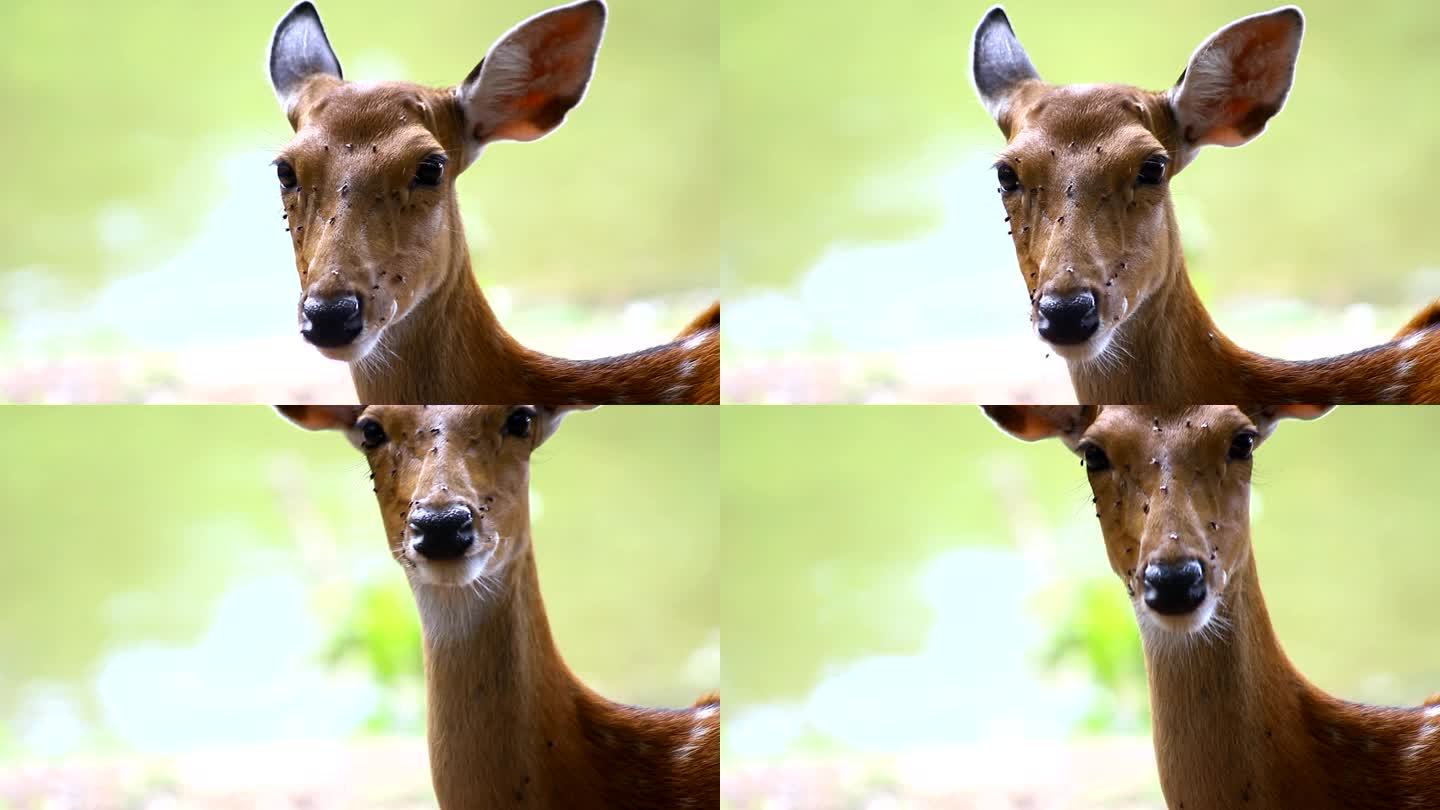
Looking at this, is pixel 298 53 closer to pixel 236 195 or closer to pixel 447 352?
pixel 447 352

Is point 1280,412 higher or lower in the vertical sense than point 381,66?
lower

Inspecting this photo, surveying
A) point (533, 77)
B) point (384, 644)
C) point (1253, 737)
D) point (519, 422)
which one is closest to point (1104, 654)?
point (1253, 737)

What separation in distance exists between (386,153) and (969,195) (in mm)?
1142

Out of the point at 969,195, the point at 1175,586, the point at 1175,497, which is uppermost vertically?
the point at 969,195

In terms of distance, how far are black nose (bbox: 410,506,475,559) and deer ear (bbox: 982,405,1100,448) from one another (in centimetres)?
82

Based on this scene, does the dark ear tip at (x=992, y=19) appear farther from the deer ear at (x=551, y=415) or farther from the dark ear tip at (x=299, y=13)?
the dark ear tip at (x=299, y=13)

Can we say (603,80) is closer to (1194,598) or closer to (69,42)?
(69,42)

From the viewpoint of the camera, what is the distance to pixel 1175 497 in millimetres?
2068

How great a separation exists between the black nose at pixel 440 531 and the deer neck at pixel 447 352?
18 centimetres

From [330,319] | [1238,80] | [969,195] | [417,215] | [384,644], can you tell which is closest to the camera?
[330,319]

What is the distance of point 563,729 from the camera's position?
2.28m

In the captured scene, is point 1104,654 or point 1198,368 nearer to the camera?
point 1198,368

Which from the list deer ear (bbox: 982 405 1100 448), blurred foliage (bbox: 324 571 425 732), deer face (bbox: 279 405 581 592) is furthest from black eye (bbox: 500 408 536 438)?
blurred foliage (bbox: 324 571 425 732)

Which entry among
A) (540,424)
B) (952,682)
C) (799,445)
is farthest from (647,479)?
(952,682)
